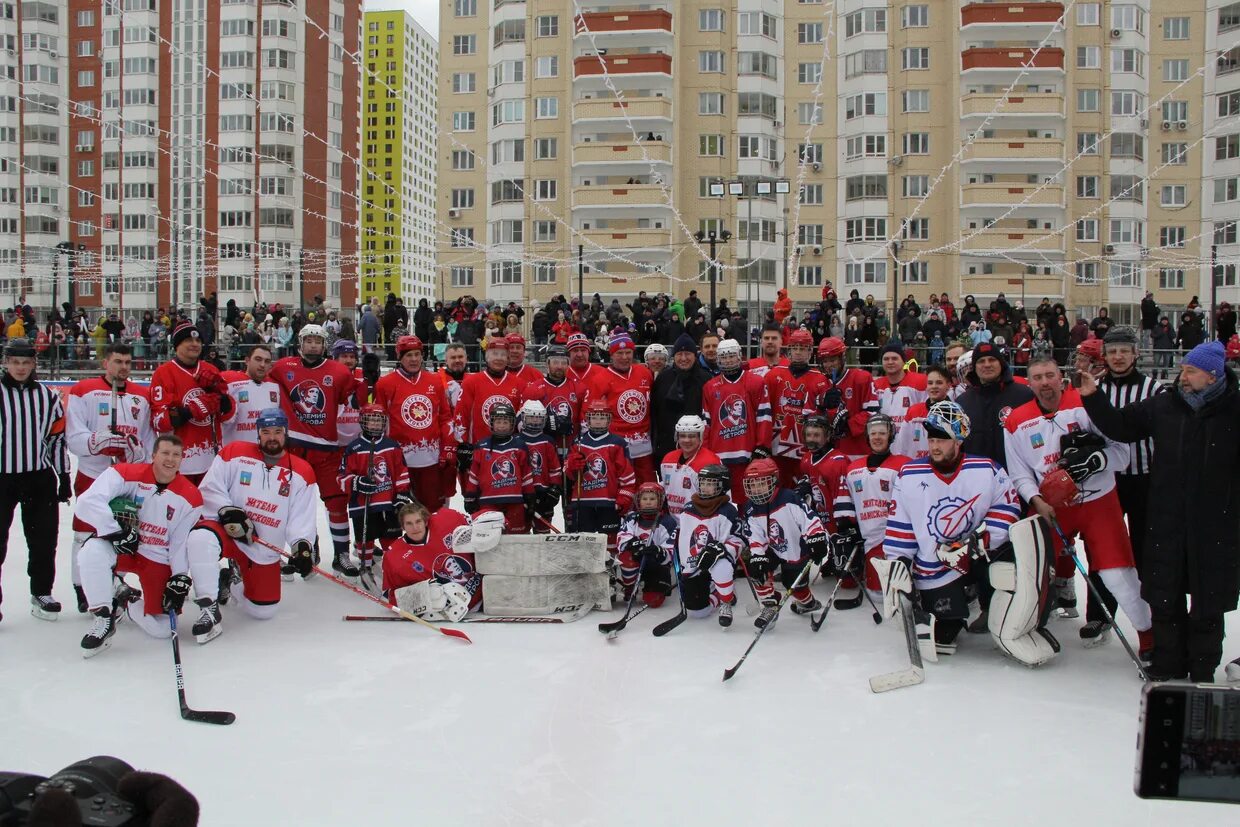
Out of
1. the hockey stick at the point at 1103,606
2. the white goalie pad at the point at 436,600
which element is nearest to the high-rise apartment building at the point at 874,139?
the white goalie pad at the point at 436,600

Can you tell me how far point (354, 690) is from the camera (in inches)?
196

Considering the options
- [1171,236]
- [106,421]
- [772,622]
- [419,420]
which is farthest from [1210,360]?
[1171,236]

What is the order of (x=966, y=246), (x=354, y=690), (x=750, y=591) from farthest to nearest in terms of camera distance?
(x=966, y=246)
(x=750, y=591)
(x=354, y=690)

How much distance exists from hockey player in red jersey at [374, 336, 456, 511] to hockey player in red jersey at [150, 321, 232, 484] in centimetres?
116

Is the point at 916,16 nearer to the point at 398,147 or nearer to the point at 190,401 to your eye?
the point at 190,401

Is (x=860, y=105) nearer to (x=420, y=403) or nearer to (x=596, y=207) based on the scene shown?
(x=596, y=207)

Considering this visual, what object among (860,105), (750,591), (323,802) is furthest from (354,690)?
(860,105)

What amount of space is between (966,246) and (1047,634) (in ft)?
106

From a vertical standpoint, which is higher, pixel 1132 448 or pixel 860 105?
pixel 860 105

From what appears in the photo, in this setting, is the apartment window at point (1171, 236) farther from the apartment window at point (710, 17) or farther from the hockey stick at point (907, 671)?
the hockey stick at point (907, 671)

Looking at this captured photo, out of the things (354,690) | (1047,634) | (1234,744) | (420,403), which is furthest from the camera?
(420,403)

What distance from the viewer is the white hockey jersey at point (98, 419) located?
258 inches

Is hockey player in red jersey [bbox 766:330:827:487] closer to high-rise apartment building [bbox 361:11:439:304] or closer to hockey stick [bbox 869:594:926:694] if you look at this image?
hockey stick [bbox 869:594:926:694]

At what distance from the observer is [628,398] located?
776cm
